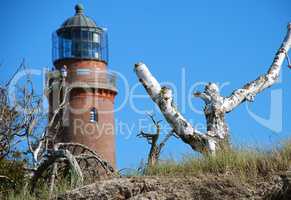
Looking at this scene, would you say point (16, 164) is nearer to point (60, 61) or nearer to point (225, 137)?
point (225, 137)

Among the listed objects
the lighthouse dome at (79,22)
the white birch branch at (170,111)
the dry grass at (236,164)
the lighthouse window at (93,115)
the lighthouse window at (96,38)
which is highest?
the lighthouse dome at (79,22)

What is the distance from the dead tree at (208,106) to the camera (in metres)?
7.62

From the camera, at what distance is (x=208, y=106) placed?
804 cm

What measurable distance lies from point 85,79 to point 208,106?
2863 cm

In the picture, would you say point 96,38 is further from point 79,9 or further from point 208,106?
point 208,106

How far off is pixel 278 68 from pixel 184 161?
2.70m

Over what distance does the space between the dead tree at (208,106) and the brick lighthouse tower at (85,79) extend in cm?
2559

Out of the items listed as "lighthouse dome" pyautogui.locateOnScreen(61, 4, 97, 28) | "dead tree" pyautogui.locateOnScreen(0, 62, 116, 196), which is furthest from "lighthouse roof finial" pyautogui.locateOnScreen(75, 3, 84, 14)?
"dead tree" pyautogui.locateOnScreen(0, 62, 116, 196)

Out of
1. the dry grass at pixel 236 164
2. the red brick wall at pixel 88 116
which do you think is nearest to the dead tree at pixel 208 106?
the dry grass at pixel 236 164

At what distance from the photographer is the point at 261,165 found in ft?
21.2

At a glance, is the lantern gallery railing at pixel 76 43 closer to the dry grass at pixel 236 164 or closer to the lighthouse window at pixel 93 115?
the lighthouse window at pixel 93 115

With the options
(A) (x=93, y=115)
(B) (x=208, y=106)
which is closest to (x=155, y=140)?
(B) (x=208, y=106)

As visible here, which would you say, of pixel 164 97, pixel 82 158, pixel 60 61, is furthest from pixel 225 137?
pixel 60 61

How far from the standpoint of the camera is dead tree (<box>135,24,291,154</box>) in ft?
25.0
